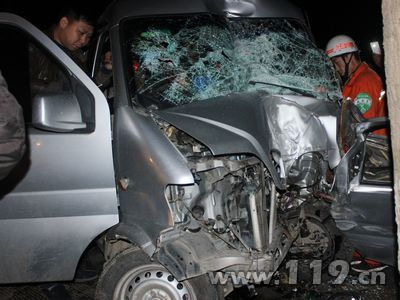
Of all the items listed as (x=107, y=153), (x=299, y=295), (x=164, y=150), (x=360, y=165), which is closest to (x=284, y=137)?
(x=360, y=165)

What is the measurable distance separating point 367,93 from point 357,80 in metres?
0.23

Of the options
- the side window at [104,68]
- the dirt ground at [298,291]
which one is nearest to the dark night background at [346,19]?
the dirt ground at [298,291]

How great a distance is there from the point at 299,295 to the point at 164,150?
2.17 metres

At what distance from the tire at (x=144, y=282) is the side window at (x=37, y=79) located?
0.94 m

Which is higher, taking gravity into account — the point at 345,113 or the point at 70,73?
the point at 70,73

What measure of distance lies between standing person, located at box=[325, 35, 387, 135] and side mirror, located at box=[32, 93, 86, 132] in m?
2.92

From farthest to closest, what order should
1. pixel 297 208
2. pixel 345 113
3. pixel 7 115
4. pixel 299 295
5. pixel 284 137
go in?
1. pixel 299 295
2. pixel 297 208
3. pixel 345 113
4. pixel 284 137
5. pixel 7 115

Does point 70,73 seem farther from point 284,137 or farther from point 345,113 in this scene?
point 345,113

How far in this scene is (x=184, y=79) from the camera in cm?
361

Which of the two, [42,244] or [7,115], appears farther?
[42,244]

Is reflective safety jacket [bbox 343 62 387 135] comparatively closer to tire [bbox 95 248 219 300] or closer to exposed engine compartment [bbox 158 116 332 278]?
exposed engine compartment [bbox 158 116 332 278]

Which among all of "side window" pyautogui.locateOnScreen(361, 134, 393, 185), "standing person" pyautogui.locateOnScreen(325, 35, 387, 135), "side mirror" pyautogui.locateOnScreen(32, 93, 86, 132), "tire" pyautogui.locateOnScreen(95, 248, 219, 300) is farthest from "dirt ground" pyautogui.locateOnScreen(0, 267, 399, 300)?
"side mirror" pyautogui.locateOnScreen(32, 93, 86, 132)

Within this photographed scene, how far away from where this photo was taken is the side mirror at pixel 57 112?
10.0 ft

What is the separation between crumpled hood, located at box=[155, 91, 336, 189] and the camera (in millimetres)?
3217
